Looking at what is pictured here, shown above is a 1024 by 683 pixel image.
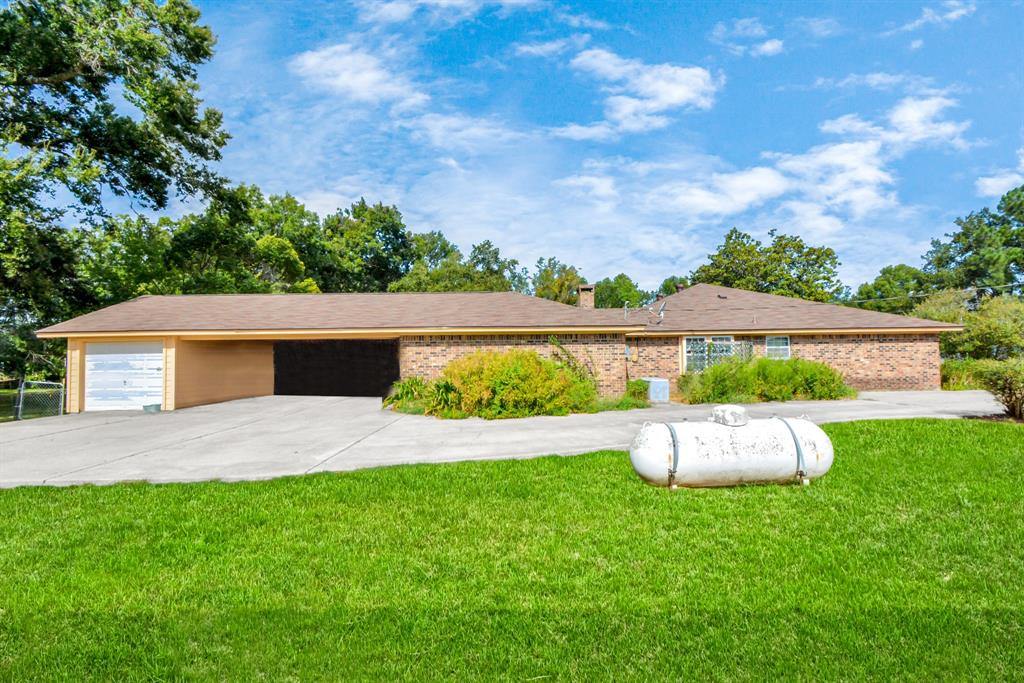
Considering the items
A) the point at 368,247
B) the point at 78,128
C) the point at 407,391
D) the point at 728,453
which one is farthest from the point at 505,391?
the point at 368,247

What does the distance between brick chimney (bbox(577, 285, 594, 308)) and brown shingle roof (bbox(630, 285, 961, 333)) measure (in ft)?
6.22

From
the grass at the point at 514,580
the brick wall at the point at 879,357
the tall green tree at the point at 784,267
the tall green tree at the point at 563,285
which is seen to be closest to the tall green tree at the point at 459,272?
the tall green tree at the point at 563,285

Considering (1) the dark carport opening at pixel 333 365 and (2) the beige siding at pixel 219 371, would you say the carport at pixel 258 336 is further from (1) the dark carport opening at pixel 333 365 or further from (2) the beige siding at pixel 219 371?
(1) the dark carport opening at pixel 333 365

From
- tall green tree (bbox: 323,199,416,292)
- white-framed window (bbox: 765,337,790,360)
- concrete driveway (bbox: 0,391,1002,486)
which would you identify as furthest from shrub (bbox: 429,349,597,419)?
tall green tree (bbox: 323,199,416,292)

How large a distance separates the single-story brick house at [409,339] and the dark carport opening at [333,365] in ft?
0.16

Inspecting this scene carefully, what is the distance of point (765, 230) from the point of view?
3969 centimetres

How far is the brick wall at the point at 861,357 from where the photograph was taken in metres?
20.1

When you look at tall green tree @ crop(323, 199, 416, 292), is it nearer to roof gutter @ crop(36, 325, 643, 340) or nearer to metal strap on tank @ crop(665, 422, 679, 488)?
roof gutter @ crop(36, 325, 643, 340)

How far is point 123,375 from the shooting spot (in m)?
16.7

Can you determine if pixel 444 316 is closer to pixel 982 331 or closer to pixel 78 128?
pixel 78 128

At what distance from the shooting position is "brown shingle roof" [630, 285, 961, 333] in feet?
65.7

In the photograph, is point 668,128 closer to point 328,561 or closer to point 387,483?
point 387,483

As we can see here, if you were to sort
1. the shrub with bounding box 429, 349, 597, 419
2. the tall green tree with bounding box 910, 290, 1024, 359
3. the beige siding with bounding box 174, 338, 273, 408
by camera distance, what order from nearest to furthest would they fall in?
the shrub with bounding box 429, 349, 597, 419
the beige siding with bounding box 174, 338, 273, 408
the tall green tree with bounding box 910, 290, 1024, 359

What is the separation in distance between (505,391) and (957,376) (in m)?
19.3
